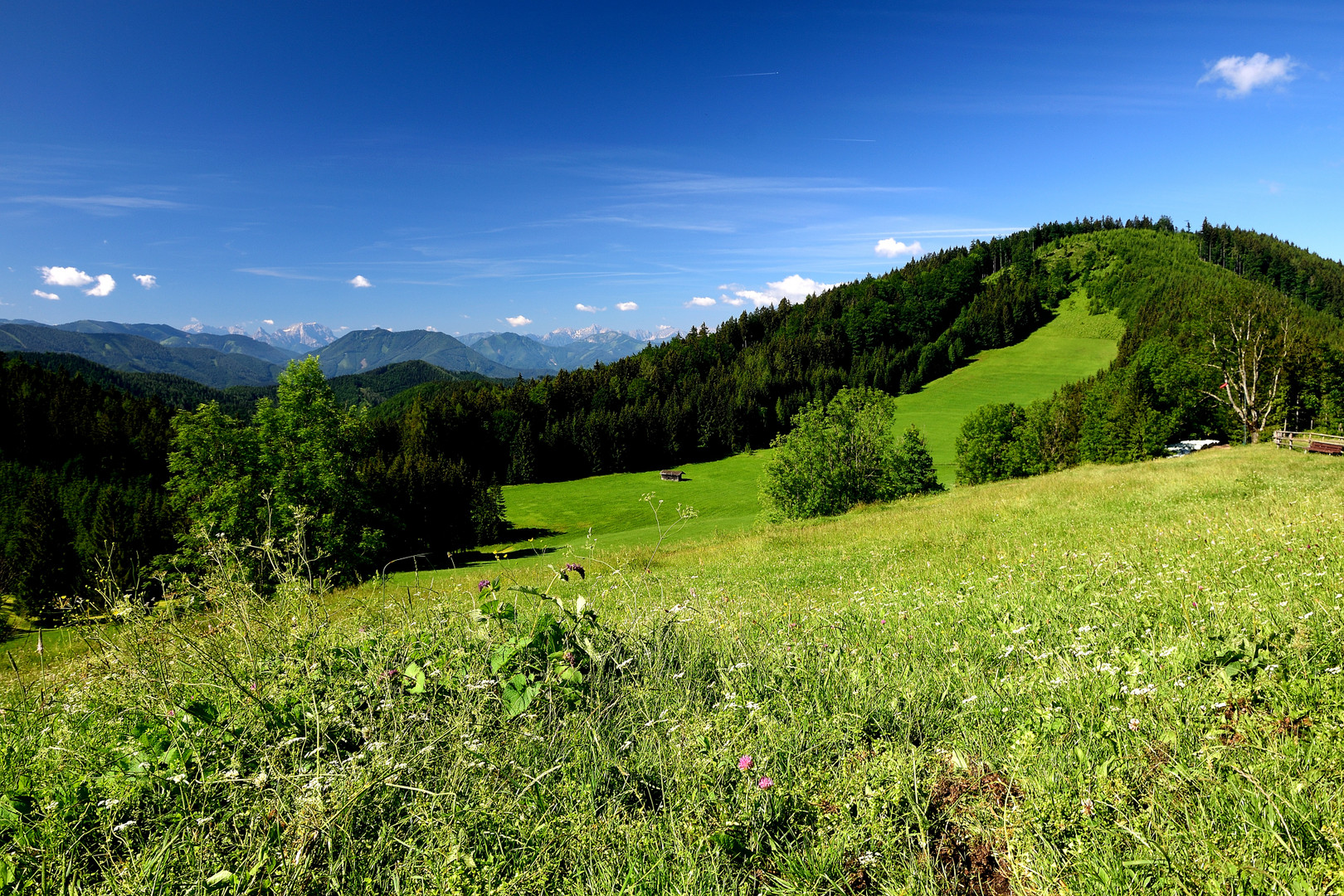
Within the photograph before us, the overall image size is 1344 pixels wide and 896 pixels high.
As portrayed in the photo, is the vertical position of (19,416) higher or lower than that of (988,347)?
lower

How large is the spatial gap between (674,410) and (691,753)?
100 m

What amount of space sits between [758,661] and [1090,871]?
2.41m

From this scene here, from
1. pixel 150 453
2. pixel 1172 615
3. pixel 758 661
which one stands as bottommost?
pixel 150 453

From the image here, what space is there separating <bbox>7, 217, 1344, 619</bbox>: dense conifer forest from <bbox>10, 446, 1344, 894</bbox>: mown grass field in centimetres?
120

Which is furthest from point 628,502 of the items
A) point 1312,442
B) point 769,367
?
point 769,367

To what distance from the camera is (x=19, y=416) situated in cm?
7162

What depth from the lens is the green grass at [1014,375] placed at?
92375 millimetres

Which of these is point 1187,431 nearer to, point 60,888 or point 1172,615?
point 1172,615

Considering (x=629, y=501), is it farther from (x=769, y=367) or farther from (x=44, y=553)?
(x=769, y=367)

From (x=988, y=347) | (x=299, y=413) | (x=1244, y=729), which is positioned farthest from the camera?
(x=988, y=347)

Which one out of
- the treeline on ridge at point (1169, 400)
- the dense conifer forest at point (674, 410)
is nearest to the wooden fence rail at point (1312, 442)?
the treeline on ridge at point (1169, 400)

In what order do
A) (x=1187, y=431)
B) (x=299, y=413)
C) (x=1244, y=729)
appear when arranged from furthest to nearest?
(x=1187, y=431) → (x=299, y=413) → (x=1244, y=729)

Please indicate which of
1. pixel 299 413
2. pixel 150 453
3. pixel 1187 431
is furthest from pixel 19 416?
pixel 1187 431

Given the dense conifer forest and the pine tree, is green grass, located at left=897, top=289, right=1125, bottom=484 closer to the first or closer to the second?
the dense conifer forest
